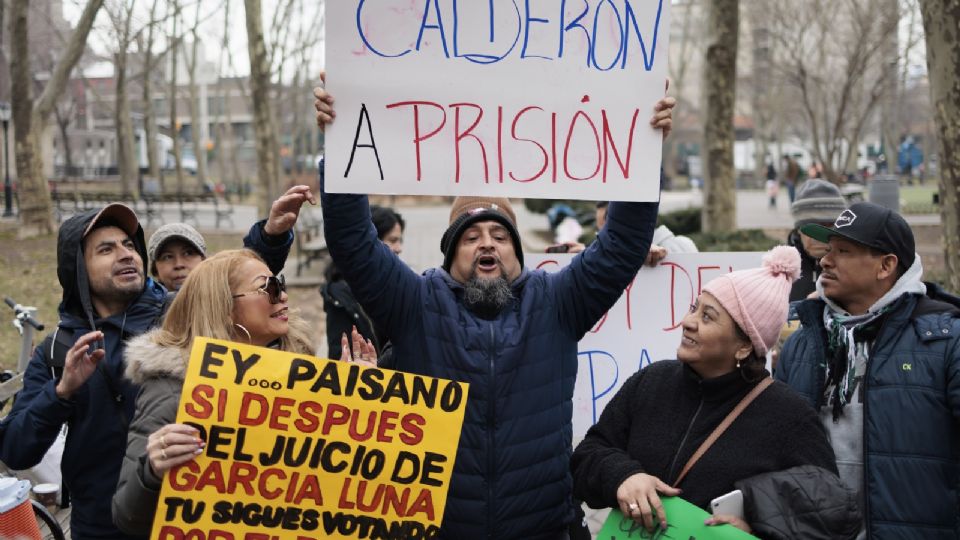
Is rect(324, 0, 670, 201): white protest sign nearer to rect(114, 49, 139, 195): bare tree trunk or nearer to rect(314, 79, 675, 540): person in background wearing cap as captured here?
rect(314, 79, 675, 540): person in background wearing cap

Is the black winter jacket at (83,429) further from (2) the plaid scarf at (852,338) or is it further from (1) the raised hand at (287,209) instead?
(2) the plaid scarf at (852,338)

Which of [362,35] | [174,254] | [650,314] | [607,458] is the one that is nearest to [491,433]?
[607,458]

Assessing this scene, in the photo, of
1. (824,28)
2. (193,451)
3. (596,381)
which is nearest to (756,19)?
(824,28)

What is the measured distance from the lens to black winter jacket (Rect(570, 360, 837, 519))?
2.58m

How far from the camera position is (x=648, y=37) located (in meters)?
3.04

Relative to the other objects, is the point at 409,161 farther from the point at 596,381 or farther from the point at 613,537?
the point at 596,381

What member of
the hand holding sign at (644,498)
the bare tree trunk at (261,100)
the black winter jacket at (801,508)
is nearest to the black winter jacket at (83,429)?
the hand holding sign at (644,498)

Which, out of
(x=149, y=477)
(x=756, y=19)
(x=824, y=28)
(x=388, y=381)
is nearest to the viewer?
(x=149, y=477)

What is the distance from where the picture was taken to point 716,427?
2654mm

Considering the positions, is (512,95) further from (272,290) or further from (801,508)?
(801,508)

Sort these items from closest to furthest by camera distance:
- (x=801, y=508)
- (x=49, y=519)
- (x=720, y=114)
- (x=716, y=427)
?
1. (x=801, y=508)
2. (x=716, y=427)
3. (x=49, y=519)
4. (x=720, y=114)

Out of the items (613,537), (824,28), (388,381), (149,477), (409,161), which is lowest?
(613,537)

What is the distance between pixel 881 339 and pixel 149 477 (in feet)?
7.11

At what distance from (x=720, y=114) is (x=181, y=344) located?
11.2 metres
